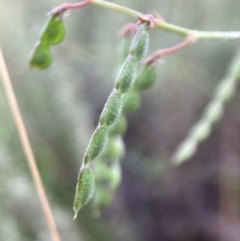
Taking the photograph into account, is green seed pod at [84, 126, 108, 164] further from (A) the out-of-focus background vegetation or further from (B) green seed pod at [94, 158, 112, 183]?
(A) the out-of-focus background vegetation

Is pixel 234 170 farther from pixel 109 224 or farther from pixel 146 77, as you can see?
pixel 146 77

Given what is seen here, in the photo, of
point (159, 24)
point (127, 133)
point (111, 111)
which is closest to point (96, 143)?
point (111, 111)

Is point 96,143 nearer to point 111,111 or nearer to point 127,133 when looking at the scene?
point 111,111

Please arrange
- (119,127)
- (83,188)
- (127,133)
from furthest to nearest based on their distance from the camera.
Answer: (127,133) < (119,127) < (83,188)

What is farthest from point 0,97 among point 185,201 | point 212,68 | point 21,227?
point 212,68

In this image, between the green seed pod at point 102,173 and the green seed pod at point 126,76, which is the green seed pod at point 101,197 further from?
the green seed pod at point 126,76

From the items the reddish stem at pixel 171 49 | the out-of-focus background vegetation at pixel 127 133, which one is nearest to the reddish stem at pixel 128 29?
the reddish stem at pixel 171 49

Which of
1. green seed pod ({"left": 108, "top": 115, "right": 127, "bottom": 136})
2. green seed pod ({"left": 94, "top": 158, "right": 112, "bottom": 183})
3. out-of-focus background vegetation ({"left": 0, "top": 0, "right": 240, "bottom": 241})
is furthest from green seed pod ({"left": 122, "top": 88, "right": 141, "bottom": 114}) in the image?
out-of-focus background vegetation ({"left": 0, "top": 0, "right": 240, "bottom": 241})
